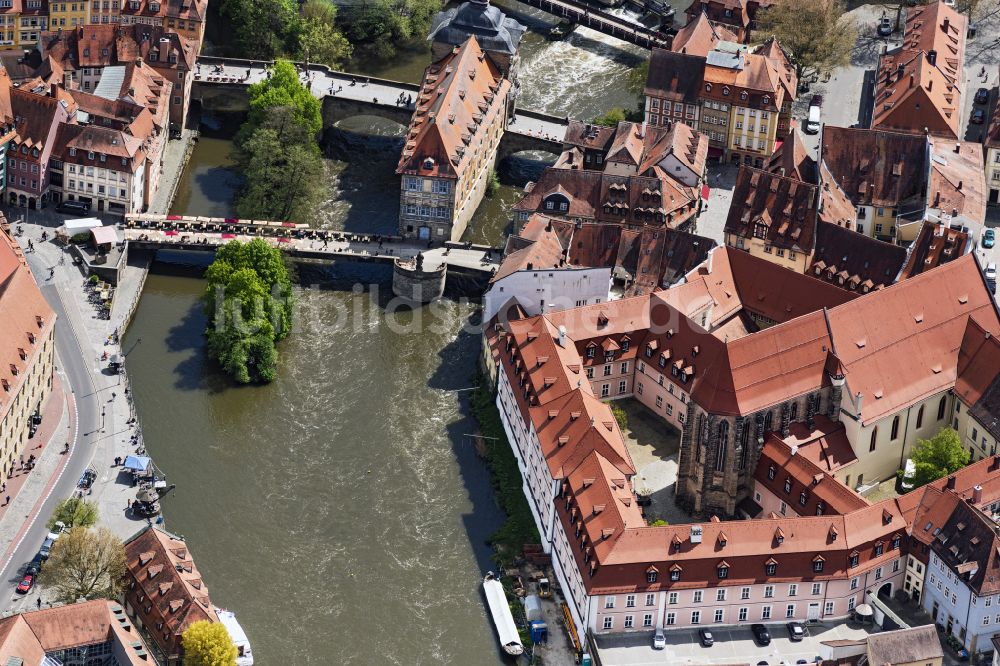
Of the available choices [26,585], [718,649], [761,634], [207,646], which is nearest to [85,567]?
[26,585]

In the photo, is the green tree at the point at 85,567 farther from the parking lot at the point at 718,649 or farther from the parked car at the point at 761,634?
the parked car at the point at 761,634

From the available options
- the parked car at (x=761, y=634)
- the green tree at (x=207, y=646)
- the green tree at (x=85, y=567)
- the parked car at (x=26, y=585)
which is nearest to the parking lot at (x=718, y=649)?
the parked car at (x=761, y=634)

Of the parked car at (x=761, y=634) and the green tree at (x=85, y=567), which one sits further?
the parked car at (x=761, y=634)

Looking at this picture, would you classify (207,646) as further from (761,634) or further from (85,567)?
(761,634)

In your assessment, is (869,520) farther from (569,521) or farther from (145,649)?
(145,649)

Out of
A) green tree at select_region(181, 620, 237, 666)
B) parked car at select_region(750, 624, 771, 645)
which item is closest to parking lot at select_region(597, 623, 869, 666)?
parked car at select_region(750, 624, 771, 645)

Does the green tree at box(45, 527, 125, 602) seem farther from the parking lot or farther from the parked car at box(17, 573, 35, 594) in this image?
the parking lot
